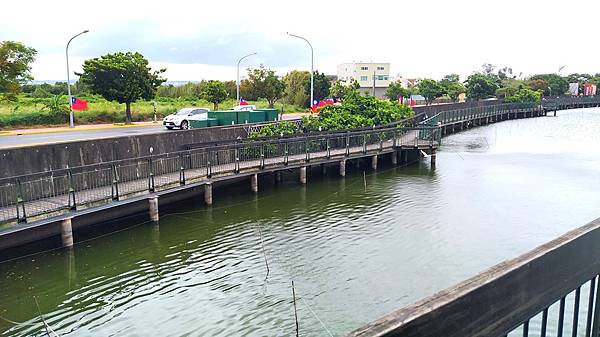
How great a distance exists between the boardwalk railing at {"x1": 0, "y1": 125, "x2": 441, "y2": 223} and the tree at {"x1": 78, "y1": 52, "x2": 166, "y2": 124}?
19814 millimetres

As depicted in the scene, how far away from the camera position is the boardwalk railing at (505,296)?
1.97m

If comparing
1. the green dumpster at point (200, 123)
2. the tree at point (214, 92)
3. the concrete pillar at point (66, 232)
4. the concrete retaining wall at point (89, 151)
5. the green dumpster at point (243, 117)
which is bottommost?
the concrete pillar at point (66, 232)

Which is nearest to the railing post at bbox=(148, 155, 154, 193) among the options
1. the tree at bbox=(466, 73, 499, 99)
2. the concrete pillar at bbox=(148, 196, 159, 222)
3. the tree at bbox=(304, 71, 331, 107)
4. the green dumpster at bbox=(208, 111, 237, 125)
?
the concrete pillar at bbox=(148, 196, 159, 222)

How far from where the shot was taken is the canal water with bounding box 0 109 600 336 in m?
10.2

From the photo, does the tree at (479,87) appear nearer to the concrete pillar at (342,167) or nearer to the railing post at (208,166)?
the concrete pillar at (342,167)

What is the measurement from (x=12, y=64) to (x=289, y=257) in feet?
87.3

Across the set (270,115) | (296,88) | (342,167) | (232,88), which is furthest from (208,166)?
(296,88)

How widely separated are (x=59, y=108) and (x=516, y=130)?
142 ft

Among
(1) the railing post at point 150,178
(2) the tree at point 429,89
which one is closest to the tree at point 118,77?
(1) the railing post at point 150,178

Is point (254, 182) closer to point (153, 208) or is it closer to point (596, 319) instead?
point (153, 208)

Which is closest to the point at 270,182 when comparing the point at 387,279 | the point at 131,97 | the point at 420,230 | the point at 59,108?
the point at 420,230

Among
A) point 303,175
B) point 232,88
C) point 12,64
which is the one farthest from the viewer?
point 232,88

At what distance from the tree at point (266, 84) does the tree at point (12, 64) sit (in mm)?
27777

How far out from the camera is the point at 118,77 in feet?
126
